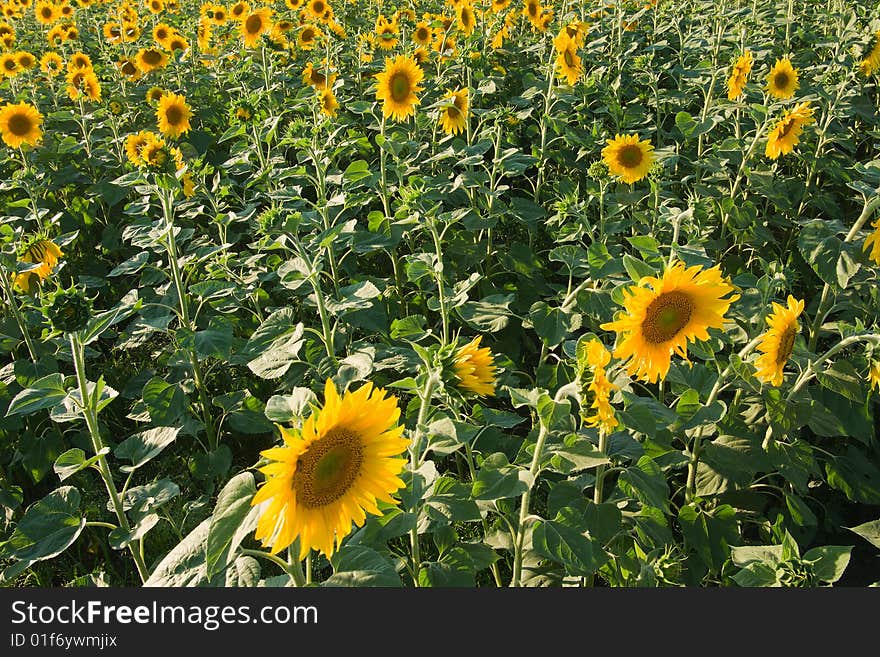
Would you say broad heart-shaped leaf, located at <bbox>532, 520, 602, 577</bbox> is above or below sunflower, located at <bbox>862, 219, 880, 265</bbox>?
below

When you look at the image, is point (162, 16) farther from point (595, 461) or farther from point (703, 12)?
point (595, 461)

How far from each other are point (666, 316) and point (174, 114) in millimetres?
4573

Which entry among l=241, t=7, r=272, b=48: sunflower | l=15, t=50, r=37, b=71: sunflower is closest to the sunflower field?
l=241, t=7, r=272, b=48: sunflower

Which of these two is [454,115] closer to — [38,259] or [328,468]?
[38,259]

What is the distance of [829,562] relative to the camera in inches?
67.5

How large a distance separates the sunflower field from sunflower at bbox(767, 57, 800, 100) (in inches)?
0.9

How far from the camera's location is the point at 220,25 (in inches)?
330

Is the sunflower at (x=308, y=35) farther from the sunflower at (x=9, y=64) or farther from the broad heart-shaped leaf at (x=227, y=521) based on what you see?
the broad heart-shaped leaf at (x=227, y=521)

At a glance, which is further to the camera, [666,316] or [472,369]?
[666,316]

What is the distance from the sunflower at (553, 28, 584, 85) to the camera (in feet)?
16.0

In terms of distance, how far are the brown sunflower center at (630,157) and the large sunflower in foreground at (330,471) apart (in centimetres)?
303

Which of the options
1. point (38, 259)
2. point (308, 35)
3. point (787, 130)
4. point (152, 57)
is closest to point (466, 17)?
point (308, 35)

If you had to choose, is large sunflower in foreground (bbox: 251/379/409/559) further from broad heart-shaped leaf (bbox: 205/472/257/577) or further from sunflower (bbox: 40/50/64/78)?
sunflower (bbox: 40/50/64/78)

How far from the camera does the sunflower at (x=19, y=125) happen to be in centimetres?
523
